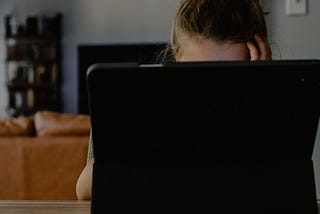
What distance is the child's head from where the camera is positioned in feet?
2.53

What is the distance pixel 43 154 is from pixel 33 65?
13.2 ft

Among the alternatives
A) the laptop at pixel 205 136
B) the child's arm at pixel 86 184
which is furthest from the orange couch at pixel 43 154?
the laptop at pixel 205 136

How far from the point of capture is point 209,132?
506 mm

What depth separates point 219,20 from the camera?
77cm

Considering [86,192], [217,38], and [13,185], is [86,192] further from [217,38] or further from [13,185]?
[13,185]

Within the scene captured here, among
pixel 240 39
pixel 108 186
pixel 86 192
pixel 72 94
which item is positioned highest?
pixel 240 39

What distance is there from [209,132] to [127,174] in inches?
3.4

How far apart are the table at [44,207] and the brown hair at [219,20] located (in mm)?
282

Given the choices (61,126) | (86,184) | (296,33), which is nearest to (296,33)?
(296,33)

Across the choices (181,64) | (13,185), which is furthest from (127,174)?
(13,185)

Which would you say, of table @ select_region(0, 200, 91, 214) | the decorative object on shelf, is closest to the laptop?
table @ select_region(0, 200, 91, 214)

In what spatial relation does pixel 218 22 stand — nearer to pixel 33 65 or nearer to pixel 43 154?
pixel 43 154

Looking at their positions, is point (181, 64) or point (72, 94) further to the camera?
point (72, 94)

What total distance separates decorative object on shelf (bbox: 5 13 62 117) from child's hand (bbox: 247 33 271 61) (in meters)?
5.84
